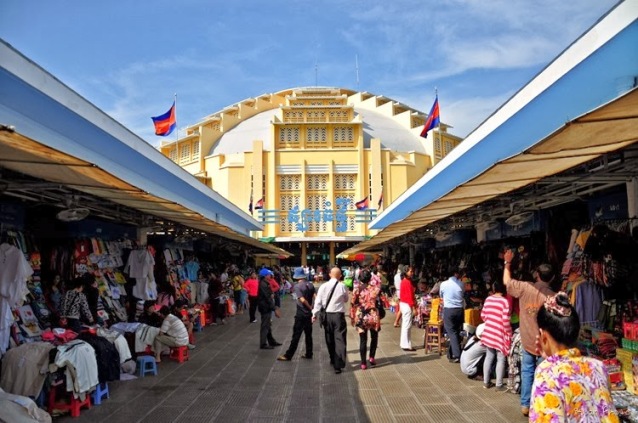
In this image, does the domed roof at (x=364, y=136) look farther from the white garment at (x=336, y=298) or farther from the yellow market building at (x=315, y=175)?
the white garment at (x=336, y=298)

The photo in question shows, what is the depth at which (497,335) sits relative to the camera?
229 inches

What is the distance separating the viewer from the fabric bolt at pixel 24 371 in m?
4.72

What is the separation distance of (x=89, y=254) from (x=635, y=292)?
713cm

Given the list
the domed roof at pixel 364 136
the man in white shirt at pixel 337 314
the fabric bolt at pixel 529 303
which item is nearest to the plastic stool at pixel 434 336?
the man in white shirt at pixel 337 314

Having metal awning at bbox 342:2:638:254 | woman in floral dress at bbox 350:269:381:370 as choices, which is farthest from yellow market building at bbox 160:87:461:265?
woman in floral dress at bbox 350:269:381:370

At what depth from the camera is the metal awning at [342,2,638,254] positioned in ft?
10.7

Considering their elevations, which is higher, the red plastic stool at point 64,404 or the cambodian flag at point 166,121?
the cambodian flag at point 166,121

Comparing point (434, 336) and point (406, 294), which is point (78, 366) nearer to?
point (434, 336)

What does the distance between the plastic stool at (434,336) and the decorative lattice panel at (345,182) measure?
98.5ft

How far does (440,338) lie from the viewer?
814 cm

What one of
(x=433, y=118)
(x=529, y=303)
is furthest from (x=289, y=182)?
(x=529, y=303)

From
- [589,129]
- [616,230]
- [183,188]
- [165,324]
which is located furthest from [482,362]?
[183,188]

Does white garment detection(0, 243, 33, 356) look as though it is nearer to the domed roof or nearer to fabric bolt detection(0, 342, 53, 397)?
A: fabric bolt detection(0, 342, 53, 397)

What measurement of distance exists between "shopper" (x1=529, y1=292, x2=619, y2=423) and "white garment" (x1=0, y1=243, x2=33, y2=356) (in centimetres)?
505
